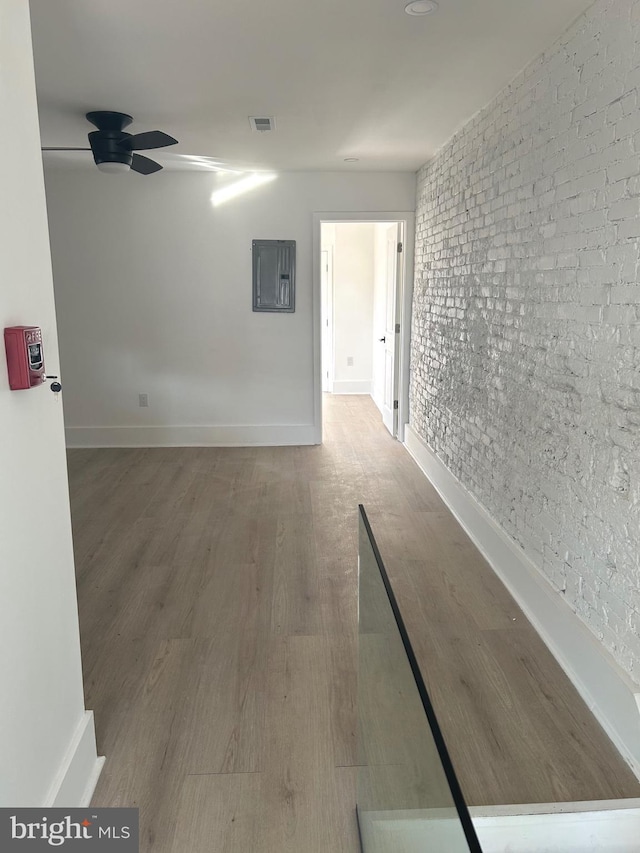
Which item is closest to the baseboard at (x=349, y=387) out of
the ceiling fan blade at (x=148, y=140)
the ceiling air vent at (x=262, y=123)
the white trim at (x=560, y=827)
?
the ceiling air vent at (x=262, y=123)

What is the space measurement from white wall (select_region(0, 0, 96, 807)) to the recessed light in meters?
1.32

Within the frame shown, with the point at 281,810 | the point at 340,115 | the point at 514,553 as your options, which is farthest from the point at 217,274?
the point at 281,810

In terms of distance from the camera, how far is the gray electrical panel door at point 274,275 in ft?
18.4

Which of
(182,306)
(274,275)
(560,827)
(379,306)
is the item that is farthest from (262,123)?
(379,306)

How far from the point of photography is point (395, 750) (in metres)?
1.36

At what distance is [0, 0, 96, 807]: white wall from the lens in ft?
4.74

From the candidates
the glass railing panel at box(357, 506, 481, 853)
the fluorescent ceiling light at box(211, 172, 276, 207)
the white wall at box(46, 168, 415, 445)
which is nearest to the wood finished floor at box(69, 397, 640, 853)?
the glass railing panel at box(357, 506, 481, 853)

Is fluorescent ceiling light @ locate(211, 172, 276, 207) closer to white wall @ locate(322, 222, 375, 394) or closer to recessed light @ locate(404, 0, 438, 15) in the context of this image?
white wall @ locate(322, 222, 375, 394)

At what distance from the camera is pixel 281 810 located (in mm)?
1889

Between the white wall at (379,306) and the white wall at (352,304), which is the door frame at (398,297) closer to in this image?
the white wall at (379,306)

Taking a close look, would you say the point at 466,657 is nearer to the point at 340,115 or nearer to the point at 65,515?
the point at 65,515

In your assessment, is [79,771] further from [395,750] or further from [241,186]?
[241,186]

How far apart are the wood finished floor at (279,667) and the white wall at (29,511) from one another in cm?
40

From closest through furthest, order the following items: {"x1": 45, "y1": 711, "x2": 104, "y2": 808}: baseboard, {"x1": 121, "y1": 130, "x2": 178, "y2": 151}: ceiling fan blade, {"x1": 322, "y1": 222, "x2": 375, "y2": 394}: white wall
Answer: {"x1": 45, "y1": 711, "x2": 104, "y2": 808}: baseboard, {"x1": 121, "y1": 130, "x2": 178, "y2": 151}: ceiling fan blade, {"x1": 322, "y1": 222, "x2": 375, "y2": 394}: white wall
